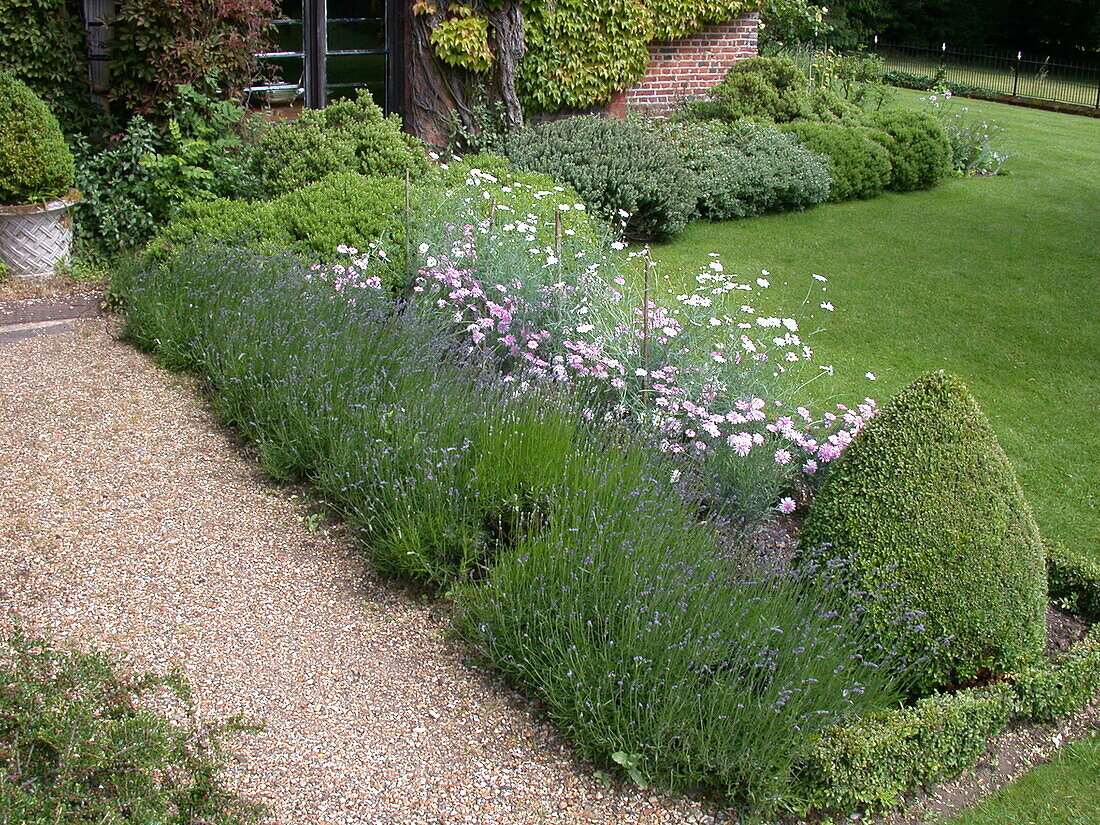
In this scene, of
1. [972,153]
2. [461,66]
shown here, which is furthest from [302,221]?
[972,153]

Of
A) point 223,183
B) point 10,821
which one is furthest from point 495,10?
point 10,821

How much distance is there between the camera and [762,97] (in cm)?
1300

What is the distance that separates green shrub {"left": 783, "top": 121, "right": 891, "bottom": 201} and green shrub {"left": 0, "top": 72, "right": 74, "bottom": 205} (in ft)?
25.6

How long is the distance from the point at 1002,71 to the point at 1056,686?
97.2 feet

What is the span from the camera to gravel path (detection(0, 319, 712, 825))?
3191mm

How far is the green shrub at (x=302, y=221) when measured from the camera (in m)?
7.04

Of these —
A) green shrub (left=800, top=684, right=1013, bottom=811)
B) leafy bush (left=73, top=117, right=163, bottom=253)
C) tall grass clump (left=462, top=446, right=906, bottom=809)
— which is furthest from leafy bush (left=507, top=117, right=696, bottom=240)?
green shrub (left=800, top=684, right=1013, bottom=811)

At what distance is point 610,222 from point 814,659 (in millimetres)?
6574

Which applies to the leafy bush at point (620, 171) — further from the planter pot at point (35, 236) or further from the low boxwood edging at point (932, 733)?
the low boxwood edging at point (932, 733)

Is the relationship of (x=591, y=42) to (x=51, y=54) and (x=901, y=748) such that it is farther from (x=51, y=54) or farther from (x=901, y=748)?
(x=901, y=748)

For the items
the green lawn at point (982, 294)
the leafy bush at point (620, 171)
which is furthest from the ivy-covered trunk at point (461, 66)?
the green lawn at point (982, 294)

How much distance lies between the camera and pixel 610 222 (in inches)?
375

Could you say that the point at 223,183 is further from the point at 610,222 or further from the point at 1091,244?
the point at 1091,244

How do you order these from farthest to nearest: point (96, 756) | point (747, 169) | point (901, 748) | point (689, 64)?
point (689, 64) < point (747, 169) < point (901, 748) < point (96, 756)
